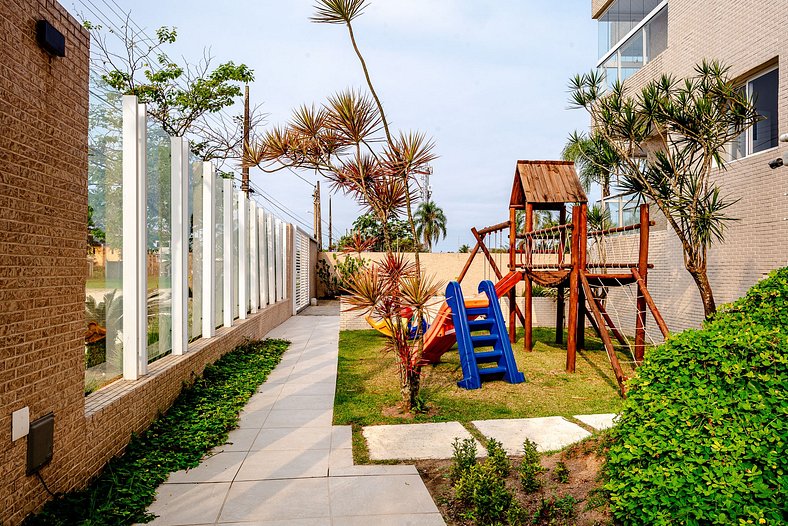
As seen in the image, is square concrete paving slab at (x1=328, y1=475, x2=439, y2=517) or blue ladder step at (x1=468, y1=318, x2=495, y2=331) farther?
blue ladder step at (x1=468, y1=318, x2=495, y2=331)

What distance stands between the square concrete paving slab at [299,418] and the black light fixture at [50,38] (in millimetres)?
3617

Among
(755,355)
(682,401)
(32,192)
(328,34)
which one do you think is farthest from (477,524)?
(328,34)

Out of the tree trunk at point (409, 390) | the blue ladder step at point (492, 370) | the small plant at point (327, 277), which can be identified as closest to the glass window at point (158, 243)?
the tree trunk at point (409, 390)

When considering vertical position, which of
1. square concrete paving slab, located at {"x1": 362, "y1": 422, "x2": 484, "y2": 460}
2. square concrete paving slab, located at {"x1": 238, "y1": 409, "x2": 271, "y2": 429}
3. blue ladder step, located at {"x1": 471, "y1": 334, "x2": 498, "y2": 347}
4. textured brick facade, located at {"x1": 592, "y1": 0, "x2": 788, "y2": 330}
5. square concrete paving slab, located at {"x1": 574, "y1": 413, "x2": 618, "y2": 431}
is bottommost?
square concrete paving slab, located at {"x1": 574, "y1": 413, "x2": 618, "y2": 431}

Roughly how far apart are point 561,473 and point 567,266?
5.85m

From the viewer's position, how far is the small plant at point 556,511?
313cm

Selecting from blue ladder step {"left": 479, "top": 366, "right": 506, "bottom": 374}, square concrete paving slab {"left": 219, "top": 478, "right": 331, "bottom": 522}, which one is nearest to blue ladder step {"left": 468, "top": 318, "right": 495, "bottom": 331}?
blue ladder step {"left": 479, "top": 366, "right": 506, "bottom": 374}

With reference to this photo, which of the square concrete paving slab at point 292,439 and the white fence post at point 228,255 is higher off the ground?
the white fence post at point 228,255

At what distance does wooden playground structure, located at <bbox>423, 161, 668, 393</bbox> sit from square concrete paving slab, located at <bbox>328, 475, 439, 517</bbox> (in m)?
3.96

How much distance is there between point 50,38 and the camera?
320 centimetres

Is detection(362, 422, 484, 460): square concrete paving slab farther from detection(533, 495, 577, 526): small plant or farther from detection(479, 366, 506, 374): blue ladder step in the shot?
detection(479, 366, 506, 374): blue ladder step

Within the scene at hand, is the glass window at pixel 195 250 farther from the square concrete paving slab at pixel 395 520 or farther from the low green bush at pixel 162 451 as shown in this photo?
the square concrete paving slab at pixel 395 520

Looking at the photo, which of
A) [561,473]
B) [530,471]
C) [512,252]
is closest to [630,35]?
[512,252]

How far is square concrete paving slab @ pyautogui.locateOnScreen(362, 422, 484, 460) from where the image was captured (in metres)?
4.45
